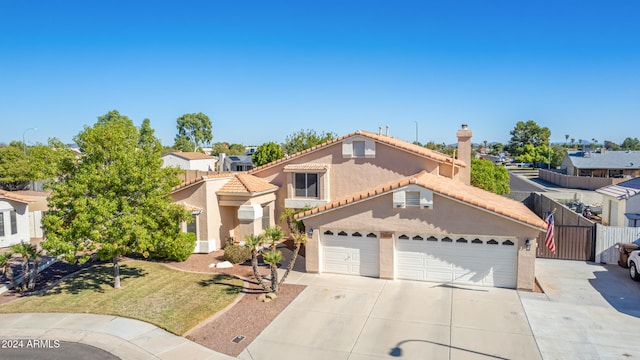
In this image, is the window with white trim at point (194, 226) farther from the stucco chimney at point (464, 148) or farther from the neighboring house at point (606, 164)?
the neighboring house at point (606, 164)

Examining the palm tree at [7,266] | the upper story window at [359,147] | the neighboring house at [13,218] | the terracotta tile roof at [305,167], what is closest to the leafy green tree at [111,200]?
the palm tree at [7,266]

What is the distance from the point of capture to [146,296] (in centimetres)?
1581

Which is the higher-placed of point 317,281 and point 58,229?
point 58,229

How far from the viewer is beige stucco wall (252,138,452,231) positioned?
23.1 m

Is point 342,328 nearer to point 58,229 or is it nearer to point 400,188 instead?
point 400,188

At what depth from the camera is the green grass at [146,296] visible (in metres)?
14.1

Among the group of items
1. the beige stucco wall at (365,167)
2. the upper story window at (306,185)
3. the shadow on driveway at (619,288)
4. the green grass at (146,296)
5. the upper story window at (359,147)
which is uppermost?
the upper story window at (359,147)

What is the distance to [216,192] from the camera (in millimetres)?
22781

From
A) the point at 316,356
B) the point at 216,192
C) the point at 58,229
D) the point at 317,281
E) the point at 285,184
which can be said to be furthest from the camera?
the point at 285,184

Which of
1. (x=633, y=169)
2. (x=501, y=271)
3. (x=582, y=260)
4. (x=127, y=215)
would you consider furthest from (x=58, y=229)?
(x=633, y=169)

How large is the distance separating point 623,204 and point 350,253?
15.3 metres

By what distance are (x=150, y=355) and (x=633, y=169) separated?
67666mm

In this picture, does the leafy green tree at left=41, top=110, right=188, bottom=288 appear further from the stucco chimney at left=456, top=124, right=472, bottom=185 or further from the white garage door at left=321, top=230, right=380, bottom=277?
the stucco chimney at left=456, top=124, right=472, bottom=185

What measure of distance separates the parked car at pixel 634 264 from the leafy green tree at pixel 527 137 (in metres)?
95.1
